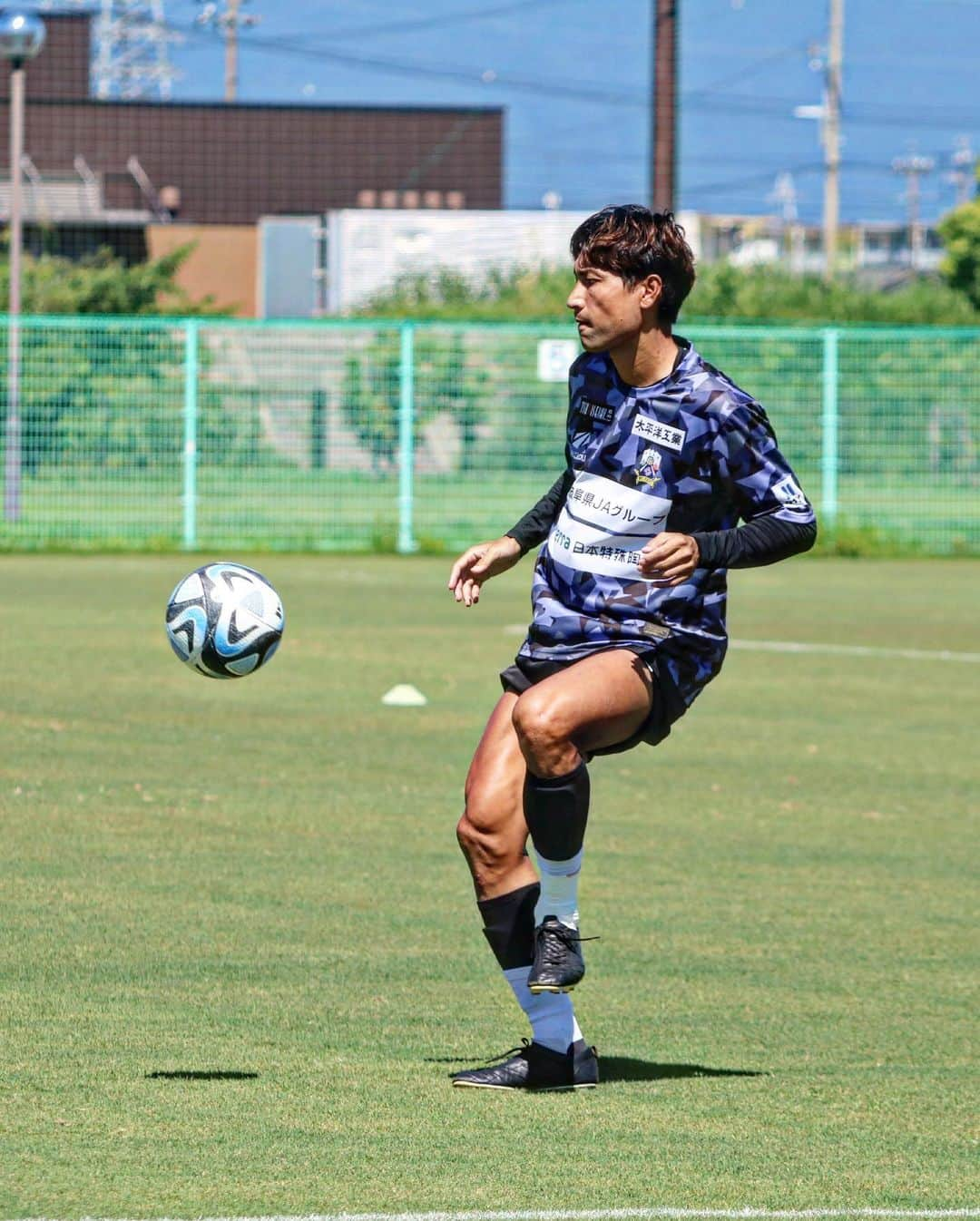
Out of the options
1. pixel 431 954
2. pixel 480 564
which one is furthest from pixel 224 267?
pixel 480 564

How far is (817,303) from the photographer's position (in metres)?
44.7

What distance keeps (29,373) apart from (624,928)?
18641mm

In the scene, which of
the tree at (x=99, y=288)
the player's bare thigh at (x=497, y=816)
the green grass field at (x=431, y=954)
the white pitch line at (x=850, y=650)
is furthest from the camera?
the tree at (x=99, y=288)

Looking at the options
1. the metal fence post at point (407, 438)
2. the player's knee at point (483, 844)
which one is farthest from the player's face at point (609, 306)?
the metal fence post at point (407, 438)

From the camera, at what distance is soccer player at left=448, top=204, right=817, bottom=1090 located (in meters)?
5.21

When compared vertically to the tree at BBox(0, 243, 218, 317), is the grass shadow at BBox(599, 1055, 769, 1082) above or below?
below

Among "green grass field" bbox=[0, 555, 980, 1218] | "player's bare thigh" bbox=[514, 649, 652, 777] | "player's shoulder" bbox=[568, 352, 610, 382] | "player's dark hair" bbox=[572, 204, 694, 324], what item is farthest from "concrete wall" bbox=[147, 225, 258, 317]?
"player's bare thigh" bbox=[514, 649, 652, 777]

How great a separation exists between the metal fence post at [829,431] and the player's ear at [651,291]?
20827 millimetres

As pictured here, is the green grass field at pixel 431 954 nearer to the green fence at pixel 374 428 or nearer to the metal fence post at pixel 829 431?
the green fence at pixel 374 428

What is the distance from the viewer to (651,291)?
Result: 531cm

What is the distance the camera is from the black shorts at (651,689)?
17.4ft

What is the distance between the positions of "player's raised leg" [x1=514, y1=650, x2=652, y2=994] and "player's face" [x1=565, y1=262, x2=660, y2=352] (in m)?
0.79

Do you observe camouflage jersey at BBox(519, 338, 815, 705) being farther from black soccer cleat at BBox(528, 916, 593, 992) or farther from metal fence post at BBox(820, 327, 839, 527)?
metal fence post at BBox(820, 327, 839, 527)

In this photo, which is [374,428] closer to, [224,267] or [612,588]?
[612,588]
